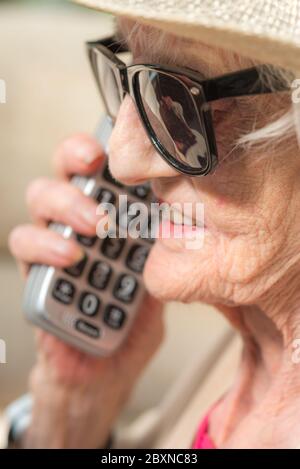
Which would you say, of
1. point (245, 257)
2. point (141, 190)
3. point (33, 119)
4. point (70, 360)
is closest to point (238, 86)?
point (245, 257)

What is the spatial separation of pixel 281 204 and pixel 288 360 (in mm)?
175

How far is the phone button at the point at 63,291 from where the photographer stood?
87 centimetres

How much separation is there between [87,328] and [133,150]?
34 centimetres

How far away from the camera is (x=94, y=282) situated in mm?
884

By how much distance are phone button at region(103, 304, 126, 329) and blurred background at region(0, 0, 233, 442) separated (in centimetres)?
79

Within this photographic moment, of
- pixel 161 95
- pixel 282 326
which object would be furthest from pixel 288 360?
pixel 161 95

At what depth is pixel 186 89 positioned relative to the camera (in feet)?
1.85

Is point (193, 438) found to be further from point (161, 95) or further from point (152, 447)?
point (161, 95)

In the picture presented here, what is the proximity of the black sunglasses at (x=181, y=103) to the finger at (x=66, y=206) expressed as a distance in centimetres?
25

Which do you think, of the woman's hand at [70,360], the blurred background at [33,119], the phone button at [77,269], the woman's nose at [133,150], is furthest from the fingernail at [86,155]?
the blurred background at [33,119]

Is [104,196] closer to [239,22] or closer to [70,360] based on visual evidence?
[70,360]

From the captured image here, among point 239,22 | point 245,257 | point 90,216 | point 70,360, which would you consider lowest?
point 70,360

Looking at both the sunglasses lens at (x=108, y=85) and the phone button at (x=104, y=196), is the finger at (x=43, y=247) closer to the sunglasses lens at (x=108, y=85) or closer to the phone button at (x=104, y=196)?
the phone button at (x=104, y=196)

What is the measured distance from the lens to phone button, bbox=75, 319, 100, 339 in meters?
0.90
